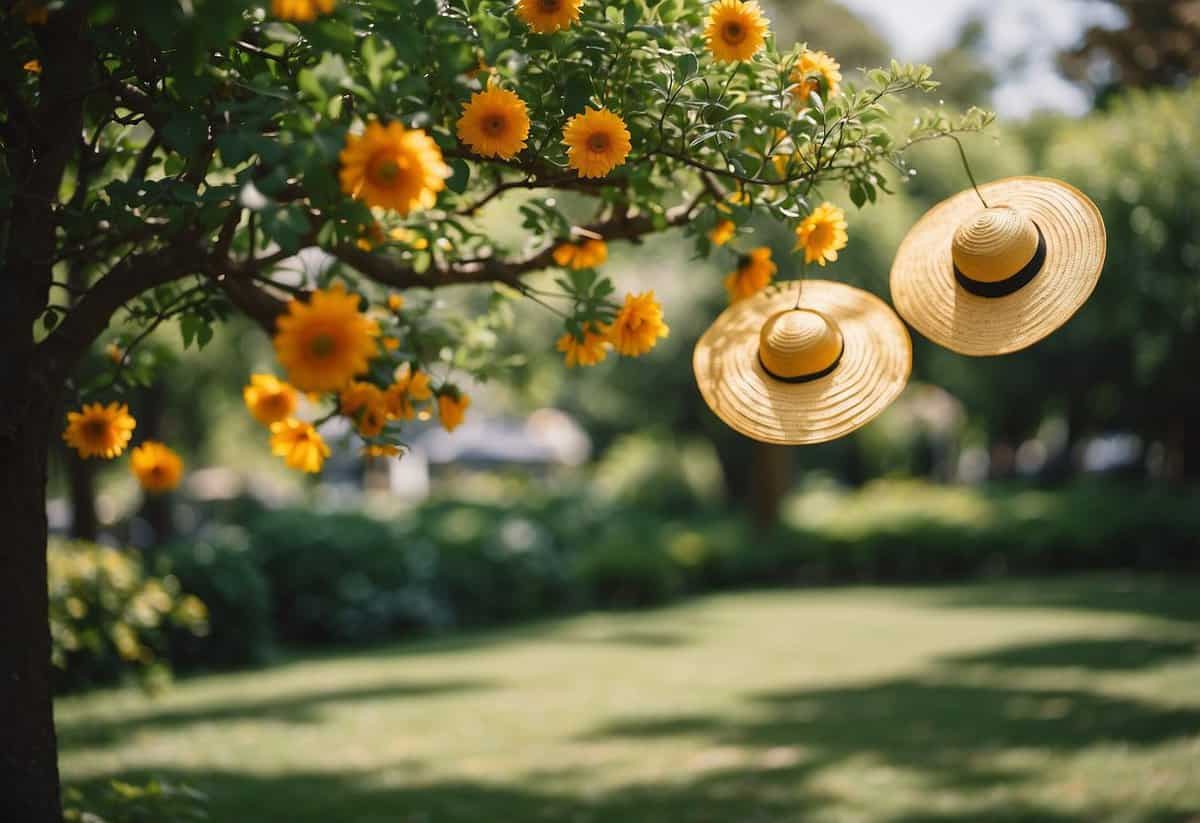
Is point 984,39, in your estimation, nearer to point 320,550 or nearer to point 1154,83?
point 1154,83

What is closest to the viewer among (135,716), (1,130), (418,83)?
(418,83)

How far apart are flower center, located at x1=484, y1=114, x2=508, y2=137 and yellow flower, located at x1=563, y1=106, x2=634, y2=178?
0.64 ft

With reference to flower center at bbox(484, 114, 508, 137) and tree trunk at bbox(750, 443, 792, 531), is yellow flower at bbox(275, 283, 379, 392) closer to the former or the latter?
flower center at bbox(484, 114, 508, 137)

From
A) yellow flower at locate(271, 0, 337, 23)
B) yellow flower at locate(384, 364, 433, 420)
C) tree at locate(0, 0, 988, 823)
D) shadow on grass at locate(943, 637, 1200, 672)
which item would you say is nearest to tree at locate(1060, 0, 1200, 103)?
shadow on grass at locate(943, 637, 1200, 672)

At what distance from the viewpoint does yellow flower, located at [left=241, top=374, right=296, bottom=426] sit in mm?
2982

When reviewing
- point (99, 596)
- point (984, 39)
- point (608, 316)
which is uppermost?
point (984, 39)

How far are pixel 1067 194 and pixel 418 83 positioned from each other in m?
2.13

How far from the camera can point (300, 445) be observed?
9.57 ft

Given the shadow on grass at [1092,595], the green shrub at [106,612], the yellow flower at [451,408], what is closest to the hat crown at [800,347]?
the yellow flower at [451,408]

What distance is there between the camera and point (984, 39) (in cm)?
3750

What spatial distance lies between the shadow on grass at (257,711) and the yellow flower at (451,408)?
17.4 ft

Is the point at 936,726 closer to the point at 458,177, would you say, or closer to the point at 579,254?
the point at 579,254

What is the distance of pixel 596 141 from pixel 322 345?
3.18 ft

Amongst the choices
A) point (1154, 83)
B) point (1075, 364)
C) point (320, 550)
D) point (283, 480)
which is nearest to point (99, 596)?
point (320, 550)
